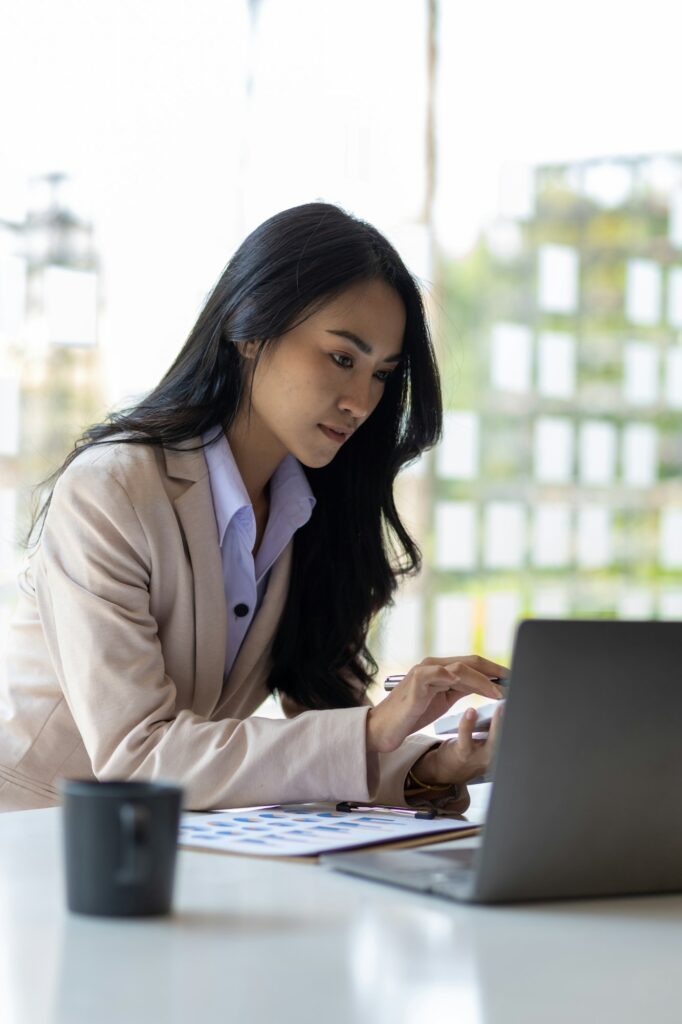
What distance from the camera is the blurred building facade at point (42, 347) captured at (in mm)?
4113

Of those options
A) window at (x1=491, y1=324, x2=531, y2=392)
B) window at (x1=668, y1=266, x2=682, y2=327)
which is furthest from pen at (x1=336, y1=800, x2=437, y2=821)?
window at (x1=668, y1=266, x2=682, y2=327)

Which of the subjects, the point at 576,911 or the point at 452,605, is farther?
the point at 452,605

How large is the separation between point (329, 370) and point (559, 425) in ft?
9.89

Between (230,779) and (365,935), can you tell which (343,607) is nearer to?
(230,779)

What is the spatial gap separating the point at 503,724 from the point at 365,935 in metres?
0.16

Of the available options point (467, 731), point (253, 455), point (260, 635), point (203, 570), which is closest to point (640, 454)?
point (253, 455)

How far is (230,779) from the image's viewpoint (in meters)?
1.28

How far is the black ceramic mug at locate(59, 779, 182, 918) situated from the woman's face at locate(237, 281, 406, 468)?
0.96 meters

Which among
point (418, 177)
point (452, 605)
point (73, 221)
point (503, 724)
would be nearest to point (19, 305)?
point (73, 221)

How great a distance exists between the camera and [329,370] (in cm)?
171

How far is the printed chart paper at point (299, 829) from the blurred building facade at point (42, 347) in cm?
300

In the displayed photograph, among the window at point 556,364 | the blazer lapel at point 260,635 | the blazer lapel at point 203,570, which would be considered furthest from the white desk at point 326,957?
the window at point 556,364

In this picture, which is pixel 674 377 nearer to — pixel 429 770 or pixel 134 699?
pixel 429 770

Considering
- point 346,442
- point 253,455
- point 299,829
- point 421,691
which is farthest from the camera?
point 346,442
